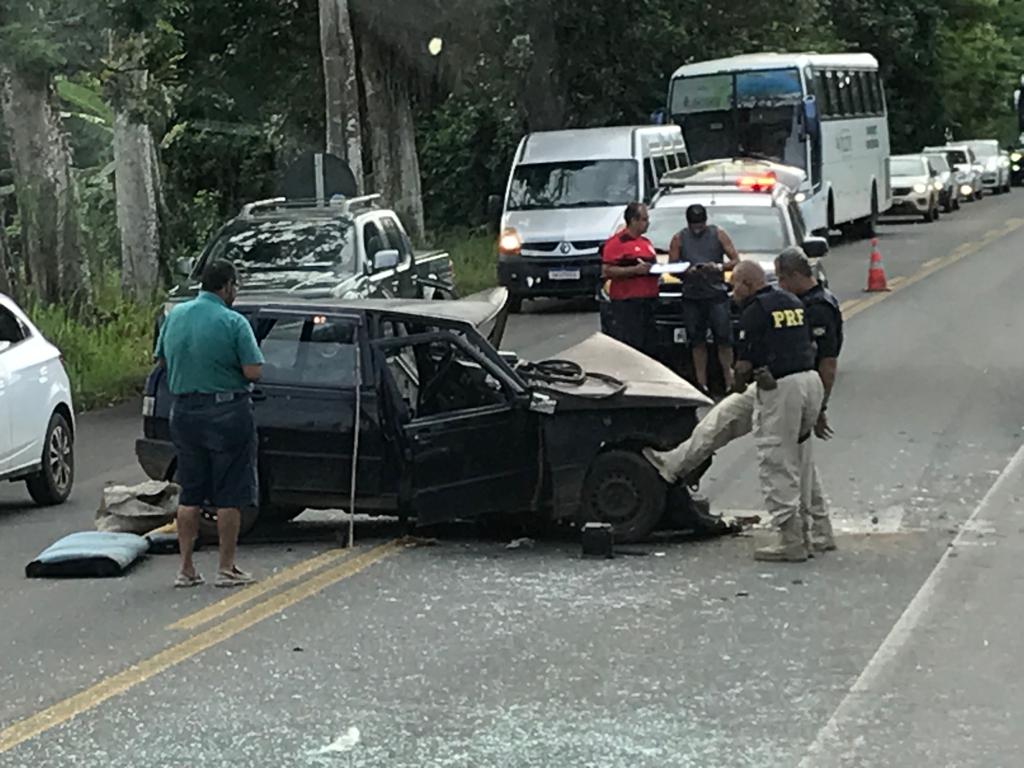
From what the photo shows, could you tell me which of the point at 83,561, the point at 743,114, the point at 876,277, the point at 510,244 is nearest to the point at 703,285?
the point at 83,561

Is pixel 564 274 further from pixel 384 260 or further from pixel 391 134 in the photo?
Result: pixel 384 260

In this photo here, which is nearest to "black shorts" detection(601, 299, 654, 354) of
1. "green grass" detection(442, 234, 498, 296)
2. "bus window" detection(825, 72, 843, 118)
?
"green grass" detection(442, 234, 498, 296)

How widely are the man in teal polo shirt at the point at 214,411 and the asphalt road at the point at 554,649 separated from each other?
349mm

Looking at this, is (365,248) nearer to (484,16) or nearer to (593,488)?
(593,488)

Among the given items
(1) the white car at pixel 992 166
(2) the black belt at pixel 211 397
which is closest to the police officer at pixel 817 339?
(2) the black belt at pixel 211 397

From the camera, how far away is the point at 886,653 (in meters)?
8.76

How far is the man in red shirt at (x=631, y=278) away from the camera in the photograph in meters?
16.7

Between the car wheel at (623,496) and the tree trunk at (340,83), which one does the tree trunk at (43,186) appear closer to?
the tree trunk at (340,83)

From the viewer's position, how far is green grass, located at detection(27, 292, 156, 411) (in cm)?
2000

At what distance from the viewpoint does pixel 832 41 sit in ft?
180

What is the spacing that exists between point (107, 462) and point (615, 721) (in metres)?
9.28

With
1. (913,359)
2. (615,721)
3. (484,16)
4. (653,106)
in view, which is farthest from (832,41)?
(615,721)

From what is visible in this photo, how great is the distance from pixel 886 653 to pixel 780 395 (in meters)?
2.57

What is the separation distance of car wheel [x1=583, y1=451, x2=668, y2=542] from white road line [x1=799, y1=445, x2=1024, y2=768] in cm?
167
